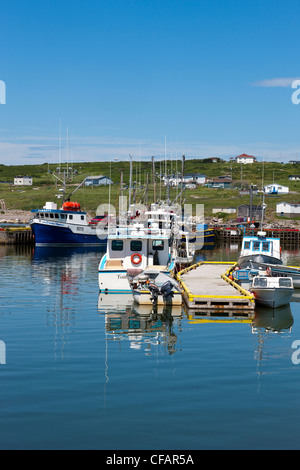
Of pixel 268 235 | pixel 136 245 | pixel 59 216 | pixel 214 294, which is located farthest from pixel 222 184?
pixel 214 294

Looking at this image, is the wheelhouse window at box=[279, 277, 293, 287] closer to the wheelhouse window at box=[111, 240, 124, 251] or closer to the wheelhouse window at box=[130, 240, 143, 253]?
the wheelhouse window at box=[130, 240, 143, 253]

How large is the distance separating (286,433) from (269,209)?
126 m

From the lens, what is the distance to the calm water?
1412 cm

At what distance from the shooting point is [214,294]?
32.4 m

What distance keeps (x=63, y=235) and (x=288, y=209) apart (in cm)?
6620

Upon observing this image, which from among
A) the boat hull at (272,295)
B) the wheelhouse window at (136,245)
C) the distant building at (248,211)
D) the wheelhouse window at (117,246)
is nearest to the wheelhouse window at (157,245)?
the wheelhouse window at (136,245)

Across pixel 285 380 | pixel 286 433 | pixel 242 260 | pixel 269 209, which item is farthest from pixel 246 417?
Result: pixel 269 209

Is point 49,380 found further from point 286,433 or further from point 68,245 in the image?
point 68,245

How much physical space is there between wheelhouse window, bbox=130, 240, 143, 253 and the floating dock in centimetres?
350

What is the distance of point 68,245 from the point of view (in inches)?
3322

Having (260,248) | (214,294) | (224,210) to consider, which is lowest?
(214,294)

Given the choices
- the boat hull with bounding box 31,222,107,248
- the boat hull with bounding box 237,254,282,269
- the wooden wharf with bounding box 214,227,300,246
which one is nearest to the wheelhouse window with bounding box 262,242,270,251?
the boat hull with bounding box 237,254,282,269

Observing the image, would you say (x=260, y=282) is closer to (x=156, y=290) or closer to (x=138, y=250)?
(x=156, y=290)
